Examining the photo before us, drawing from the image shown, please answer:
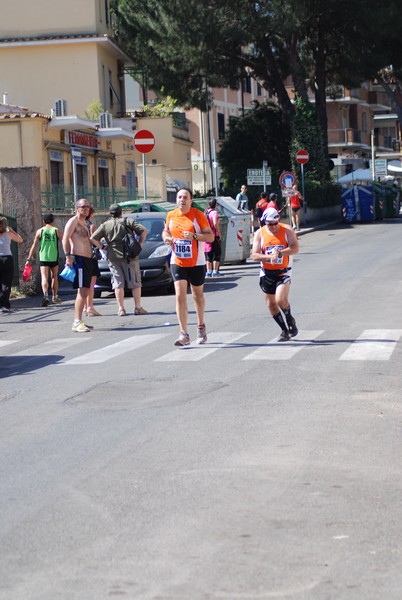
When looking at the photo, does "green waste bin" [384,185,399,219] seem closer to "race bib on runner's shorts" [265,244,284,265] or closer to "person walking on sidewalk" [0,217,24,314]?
"person walking on sidewalk" [0,217,24,314]

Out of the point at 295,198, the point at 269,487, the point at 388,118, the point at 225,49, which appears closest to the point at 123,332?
the point at 269,487

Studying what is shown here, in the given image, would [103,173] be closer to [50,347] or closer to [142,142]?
[142,142]

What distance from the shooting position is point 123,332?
16.9 metres

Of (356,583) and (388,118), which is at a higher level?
(388,118)

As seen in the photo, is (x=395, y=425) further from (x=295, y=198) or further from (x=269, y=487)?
(x=295, y=198)

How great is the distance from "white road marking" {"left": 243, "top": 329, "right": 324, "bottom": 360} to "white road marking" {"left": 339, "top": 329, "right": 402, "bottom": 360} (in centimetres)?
59

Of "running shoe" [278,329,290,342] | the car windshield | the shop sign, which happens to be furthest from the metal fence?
the shop sign

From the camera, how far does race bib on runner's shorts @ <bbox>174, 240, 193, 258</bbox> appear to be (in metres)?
14.8

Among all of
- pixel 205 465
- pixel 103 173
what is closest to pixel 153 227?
pixel 205 465

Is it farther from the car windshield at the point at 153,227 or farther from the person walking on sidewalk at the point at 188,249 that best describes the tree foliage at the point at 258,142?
the person walking on sidewalk at the point at 188,249

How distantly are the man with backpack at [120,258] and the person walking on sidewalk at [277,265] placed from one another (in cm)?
444

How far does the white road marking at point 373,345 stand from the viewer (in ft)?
43.4

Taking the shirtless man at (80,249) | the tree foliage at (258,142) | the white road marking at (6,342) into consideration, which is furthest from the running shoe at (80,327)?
the tree foliage at (258,142)

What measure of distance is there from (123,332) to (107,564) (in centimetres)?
1117
